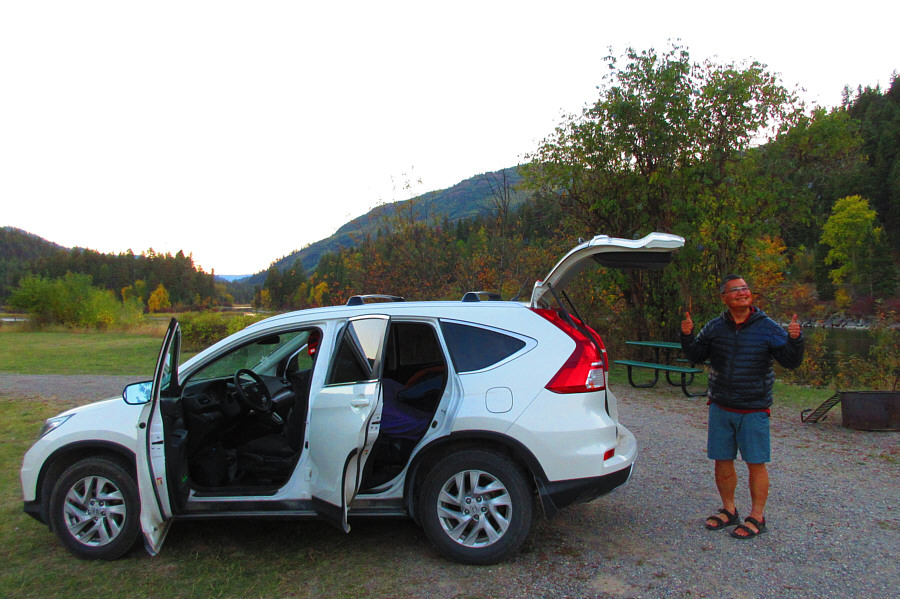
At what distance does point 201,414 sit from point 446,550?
2057 millimetres

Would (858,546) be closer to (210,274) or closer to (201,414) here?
(201,414)

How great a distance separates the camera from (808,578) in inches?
140

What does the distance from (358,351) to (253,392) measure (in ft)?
3.61

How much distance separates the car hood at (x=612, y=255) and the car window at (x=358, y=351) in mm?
1132

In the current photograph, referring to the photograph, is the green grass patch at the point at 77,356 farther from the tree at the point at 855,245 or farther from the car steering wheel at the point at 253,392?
the tree at the point at 855,245

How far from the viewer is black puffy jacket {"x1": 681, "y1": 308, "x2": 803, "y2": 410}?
168 inches

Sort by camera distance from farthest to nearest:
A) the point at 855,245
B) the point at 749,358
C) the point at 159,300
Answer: the point at 159,300
the point at 855,245
the point at 749,358

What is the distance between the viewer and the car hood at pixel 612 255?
407cm

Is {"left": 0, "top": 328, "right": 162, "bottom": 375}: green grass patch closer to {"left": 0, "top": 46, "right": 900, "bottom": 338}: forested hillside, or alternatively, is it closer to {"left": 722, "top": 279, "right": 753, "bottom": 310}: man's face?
{"left": 0, "top": 46, "right": 900, "bottom": 338}: forested hillside

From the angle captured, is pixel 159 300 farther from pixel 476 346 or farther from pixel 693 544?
pixel 693 544

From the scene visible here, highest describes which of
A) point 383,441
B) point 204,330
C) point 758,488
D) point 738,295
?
point 738,295

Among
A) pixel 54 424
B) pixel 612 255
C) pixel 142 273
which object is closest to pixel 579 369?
pixel 612 255

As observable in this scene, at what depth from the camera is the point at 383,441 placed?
4230 mm

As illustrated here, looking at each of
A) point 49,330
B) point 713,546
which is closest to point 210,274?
point 49,330
